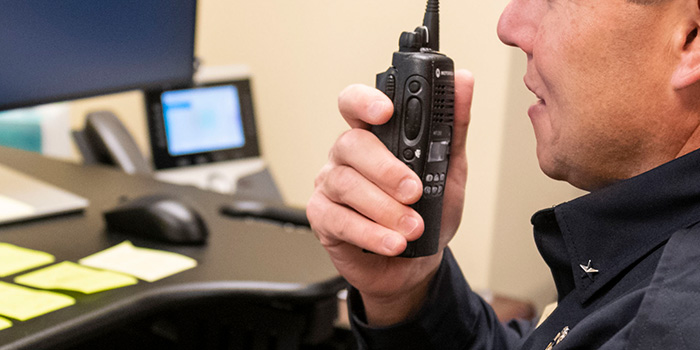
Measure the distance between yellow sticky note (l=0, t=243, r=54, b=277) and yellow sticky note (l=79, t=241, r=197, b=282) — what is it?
0.05 meters

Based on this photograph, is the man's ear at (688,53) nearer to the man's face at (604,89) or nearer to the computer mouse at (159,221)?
the man's face at (604,89)

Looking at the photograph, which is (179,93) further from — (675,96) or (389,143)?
(675,96)

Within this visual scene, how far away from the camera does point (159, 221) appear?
95 cm

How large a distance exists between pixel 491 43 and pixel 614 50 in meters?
0.83

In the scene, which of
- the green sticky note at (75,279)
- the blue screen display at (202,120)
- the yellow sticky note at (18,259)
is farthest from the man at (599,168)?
the blue screen display at (202,120)

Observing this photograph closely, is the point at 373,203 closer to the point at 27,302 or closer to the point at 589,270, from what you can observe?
the point at 589,270

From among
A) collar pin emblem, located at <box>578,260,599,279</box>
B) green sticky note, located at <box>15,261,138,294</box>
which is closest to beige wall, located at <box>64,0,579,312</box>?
collar pin emblem, located at <box>578,260,599,279</box>

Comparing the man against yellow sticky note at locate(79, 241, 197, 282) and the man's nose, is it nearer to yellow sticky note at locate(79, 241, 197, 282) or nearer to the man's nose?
the man's nose

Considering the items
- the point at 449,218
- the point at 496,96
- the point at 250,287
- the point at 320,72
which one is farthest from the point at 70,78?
the point at 320,72

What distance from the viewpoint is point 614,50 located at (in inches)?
22.7

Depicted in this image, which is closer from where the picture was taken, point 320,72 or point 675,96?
point 675,96

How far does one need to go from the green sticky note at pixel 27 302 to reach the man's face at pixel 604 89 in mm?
519

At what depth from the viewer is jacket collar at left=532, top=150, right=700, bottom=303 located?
0.54 metres

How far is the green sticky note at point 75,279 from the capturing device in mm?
779
